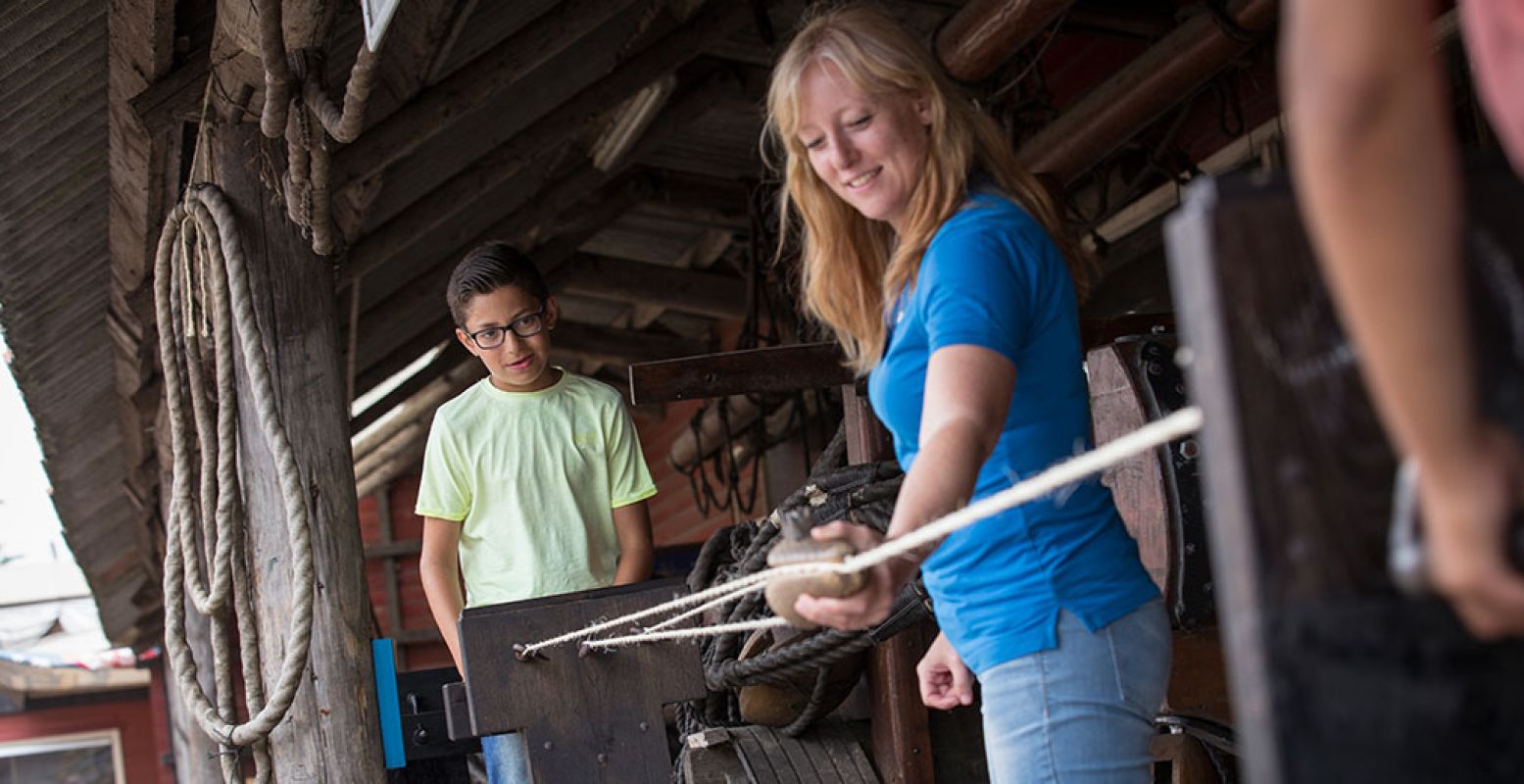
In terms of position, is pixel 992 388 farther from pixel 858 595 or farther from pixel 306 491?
pixel 306 491

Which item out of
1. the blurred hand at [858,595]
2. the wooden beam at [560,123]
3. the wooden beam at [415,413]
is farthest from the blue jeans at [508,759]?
the wooden beam at [415,413]

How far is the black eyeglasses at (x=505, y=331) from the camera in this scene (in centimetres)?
318

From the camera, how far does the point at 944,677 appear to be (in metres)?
1.94

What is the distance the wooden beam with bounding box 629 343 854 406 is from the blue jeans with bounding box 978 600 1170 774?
1.90 m

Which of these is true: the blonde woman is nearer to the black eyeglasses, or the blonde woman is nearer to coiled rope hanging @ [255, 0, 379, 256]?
the black eyeglasses

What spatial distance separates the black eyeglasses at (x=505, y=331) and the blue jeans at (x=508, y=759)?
763 millimetres

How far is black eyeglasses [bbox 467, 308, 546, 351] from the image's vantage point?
318 centimetres

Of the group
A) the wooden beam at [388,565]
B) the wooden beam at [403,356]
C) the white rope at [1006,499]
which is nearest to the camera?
the white rope at [1006,499]

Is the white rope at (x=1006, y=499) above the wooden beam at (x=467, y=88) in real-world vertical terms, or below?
below

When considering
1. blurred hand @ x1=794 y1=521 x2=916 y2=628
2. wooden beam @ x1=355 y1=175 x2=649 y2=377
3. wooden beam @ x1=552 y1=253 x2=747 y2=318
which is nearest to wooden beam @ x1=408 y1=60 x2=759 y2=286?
wooden beam @ x1=355 y1=175 x2=649 y2=377

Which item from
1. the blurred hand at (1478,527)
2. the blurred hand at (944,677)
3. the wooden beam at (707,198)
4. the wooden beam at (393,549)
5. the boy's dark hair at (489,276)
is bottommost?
the blurred hand at (944,677)

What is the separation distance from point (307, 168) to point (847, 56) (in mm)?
2197

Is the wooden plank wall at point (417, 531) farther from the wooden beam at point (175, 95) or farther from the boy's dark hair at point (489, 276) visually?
the boy's dark hair at point (489, 276)

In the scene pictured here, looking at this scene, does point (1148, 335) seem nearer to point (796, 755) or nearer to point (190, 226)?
point (796, 755)
